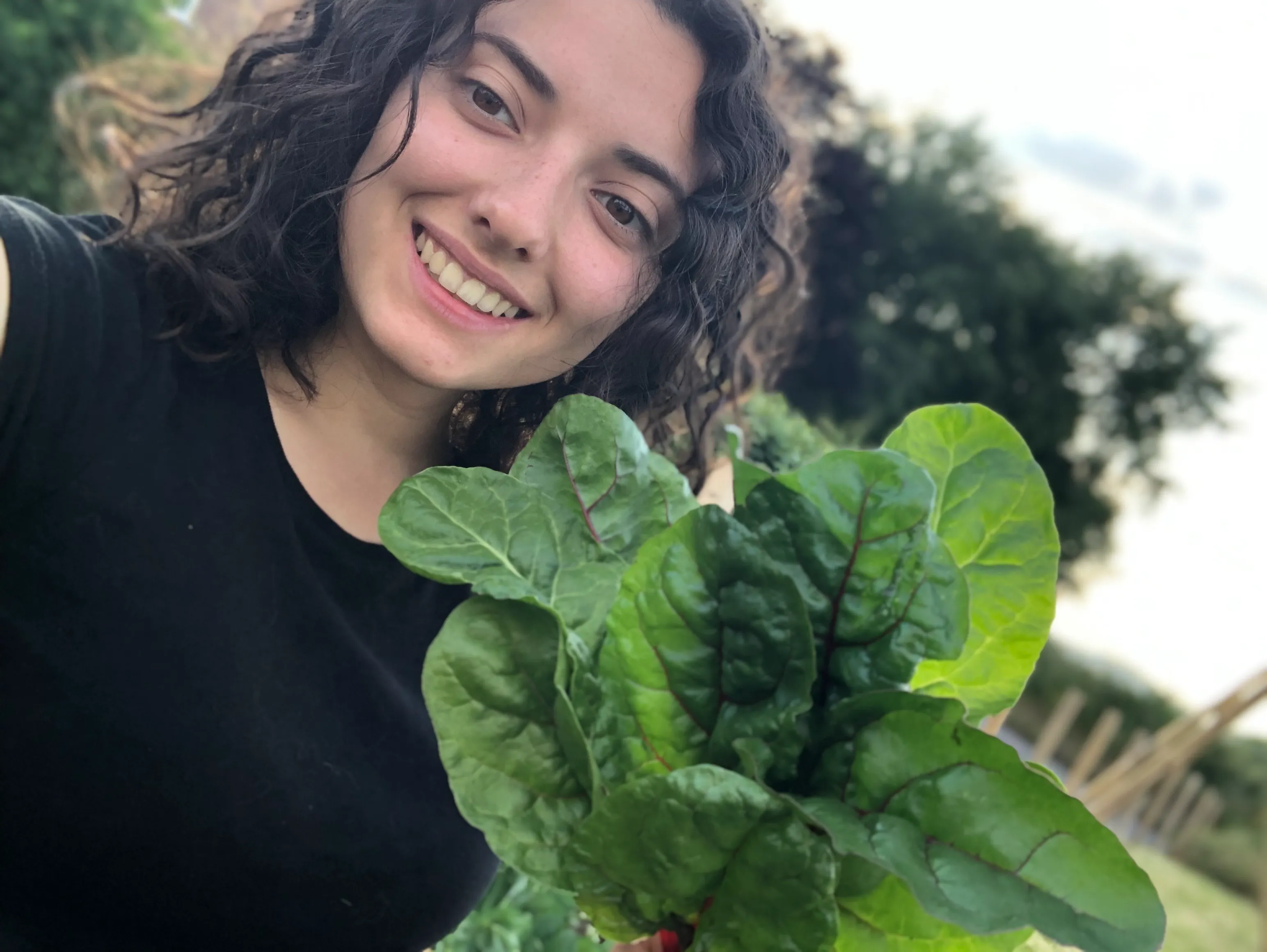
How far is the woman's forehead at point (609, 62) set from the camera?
1.96 feet

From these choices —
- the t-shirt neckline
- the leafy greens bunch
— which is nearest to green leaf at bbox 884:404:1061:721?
the leafy greens bunch

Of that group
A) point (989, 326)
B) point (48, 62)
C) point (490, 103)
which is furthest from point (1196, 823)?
point (48, 62)

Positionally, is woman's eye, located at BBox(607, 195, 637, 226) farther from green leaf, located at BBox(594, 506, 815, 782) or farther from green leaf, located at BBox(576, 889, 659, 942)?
green leaf, located at BBox(576, 889, 659, 942)

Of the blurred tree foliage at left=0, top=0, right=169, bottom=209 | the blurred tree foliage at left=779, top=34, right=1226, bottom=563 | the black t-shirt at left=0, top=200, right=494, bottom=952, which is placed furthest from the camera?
the blurred tree foliage at left=779, top=34, right=1226, bottom=563

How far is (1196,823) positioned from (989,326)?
2746 millimetres

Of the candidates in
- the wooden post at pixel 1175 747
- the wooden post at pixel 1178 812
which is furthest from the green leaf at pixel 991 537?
the wooden post at pixel 1178 812

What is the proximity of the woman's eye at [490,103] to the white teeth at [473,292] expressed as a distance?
0.11 m

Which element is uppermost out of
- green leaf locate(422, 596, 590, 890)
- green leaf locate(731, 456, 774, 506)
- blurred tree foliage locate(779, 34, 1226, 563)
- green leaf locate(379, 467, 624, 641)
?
blurred tree foliage locate(779, 34, 1226, 563)

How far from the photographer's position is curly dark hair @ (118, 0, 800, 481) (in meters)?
0.65

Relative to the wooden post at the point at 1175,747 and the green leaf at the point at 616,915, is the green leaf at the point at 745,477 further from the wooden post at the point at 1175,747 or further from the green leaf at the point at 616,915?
the wooden post at the point at 1175,747

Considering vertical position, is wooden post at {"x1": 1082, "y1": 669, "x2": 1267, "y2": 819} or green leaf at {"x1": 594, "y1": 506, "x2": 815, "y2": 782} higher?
wooden post at {"x1": 1082, "y1": 669, "x2": 1267, "y2": 819}

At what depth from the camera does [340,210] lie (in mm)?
678

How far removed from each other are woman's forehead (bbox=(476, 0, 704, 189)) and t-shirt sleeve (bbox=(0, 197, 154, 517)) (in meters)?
0.39

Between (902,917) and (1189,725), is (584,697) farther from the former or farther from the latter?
(1189,725)
